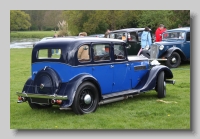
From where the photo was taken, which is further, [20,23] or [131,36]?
[131,36]

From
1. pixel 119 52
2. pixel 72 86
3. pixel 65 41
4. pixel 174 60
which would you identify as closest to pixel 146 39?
pixel 174 60

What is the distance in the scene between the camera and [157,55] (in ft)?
46.1

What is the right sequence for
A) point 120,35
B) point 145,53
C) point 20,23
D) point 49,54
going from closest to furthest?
point 49,54
point 20,23
point 145,53
point 120,35

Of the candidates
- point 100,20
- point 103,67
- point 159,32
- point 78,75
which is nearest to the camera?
point 78,75

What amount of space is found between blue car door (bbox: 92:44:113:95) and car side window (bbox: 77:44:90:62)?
0.63 ft

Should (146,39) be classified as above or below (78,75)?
above

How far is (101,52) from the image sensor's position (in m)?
7.42

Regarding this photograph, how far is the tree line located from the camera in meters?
8.41

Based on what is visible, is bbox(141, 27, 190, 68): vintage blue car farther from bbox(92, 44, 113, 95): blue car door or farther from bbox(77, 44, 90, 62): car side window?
bbox(77, 44, 90, 62): car side window

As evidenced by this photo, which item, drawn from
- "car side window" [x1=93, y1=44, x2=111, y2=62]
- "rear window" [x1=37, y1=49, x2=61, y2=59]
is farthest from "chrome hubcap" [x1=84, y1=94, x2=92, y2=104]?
"rear window" [x1=37, y1=49, x2=61, y2=59]

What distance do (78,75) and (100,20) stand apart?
22.8 feet

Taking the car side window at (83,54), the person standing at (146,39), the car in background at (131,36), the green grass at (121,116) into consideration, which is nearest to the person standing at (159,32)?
the person standing at (146,39)

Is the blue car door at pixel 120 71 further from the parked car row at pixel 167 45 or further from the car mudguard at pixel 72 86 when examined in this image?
the parked car row at pixel 167 45

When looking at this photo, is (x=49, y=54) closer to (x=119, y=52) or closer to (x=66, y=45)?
(x=66, y=45)
